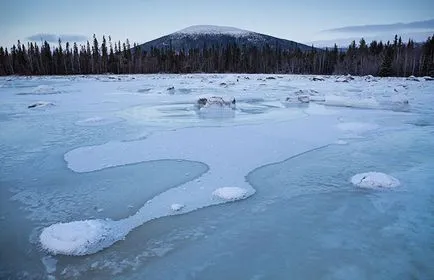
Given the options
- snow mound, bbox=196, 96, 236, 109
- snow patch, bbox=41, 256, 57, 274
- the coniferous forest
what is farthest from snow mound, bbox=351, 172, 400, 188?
the coniferous forest

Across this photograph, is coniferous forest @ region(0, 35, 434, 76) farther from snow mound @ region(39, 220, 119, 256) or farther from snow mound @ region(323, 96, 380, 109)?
snow mound @ region(39, 220, 119, 256)

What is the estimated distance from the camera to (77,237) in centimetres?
372

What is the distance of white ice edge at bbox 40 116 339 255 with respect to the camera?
151 inches

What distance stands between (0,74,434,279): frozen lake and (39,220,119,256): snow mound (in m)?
0.01

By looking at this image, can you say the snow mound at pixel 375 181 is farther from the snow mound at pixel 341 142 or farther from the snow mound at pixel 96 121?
the snow mound at pixel 96 121

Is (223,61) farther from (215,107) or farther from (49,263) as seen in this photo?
(49,263)

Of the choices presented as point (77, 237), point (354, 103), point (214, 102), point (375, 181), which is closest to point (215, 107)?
point (214, 102)

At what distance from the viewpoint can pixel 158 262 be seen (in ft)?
11.4

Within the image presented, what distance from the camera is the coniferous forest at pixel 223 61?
214 ft

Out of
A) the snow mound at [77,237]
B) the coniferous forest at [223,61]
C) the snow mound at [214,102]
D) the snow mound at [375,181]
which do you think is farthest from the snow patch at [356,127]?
the coniferous forest at [223,61]

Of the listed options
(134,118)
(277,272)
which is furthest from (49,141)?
(277,272)

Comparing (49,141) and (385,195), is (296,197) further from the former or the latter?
(49,141)

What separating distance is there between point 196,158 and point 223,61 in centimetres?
8422

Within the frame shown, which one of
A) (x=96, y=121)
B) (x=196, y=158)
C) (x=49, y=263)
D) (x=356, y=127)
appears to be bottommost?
(x=49, y=263)
